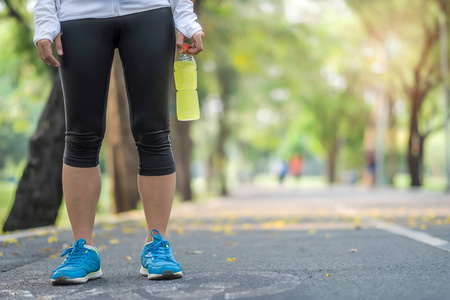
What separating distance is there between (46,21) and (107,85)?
458mm

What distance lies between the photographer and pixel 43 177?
8.59 metres

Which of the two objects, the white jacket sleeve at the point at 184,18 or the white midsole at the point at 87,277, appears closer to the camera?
the white midsole at the point at 87,277

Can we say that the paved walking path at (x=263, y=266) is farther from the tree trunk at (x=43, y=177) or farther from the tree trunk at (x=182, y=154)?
the tree trunk at (x=182, y=154)

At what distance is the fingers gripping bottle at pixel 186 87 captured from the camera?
12.5 ft

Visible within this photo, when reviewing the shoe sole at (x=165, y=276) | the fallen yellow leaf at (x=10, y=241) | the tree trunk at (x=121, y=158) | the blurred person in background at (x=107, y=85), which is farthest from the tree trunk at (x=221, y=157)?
the shoe sole at (x=165, y=276)

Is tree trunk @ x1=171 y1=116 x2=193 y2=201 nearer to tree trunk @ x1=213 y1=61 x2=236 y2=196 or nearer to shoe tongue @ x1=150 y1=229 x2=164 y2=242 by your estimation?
tree trunk @ x1=213 y1=61 x2=236 y2=196

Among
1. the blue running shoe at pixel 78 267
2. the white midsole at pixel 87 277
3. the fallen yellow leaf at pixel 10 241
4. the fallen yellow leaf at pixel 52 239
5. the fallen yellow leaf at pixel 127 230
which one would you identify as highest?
the blue running shoe at pixel 78 267

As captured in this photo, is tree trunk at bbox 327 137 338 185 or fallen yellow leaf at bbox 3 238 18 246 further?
tree trunk at bbox 327 137 338 185

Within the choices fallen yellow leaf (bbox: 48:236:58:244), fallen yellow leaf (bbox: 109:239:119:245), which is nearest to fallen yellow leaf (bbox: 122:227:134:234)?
fallen yellow leaf (bbox: 109:239:119:245)

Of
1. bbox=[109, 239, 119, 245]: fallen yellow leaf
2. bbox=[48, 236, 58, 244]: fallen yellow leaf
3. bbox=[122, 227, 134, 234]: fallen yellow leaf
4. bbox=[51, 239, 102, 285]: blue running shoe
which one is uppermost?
bbox=[51, 239, 102, 285]: blue running shoe

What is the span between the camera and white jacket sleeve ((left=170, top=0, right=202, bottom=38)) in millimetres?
3777

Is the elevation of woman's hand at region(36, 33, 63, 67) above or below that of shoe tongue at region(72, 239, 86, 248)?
above

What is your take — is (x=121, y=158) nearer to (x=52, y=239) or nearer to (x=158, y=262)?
(x=52, y=239)

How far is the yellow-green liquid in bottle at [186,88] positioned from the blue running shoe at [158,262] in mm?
676
